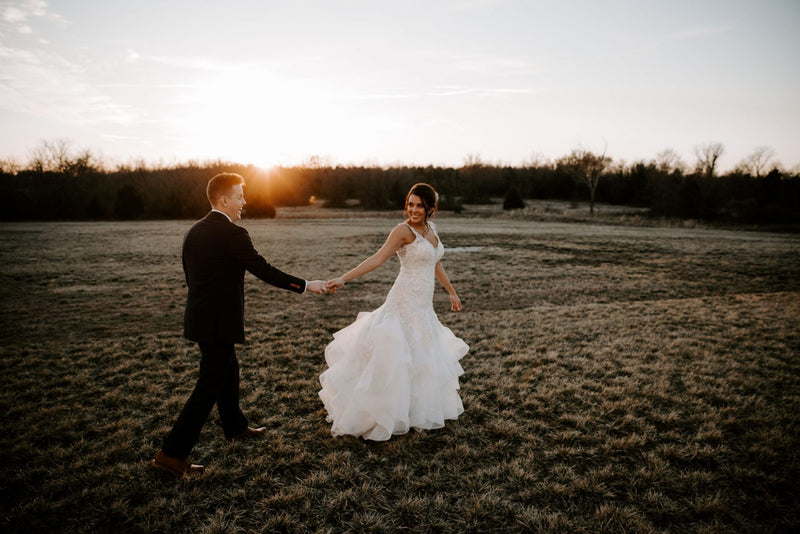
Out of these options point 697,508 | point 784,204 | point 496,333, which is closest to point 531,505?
point 697,508

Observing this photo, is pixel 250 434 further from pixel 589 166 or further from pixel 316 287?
pixel 589 166

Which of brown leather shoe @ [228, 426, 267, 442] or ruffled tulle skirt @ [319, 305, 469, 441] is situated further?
brown leather shoe @ [228, 426, 267, 442]

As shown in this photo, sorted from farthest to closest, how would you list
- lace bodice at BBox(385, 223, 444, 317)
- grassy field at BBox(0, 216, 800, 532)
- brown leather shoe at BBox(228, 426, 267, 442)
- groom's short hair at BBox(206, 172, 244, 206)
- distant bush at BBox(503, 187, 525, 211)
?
distant bush at BBox(503, 187, 525, 211) < lace bodice at BBox(385, 223, 444, 317) < brown leather shoe at BBox(228, 426, 267, 442) < groom's short hair at BBox(206, 172, 244, 206) < grassy field at BBox(0, 216, 800, 532)

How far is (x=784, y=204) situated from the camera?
36.9 meters

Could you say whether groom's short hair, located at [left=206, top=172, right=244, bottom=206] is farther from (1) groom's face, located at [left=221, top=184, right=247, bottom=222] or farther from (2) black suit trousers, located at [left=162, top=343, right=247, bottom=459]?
(2) black suit trousers, located at [left=162, top=343, right=247, bottom=459]

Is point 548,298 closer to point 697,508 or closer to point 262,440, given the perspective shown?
point 697,508

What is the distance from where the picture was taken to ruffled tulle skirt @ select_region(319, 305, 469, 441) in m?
3.69

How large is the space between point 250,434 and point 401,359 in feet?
5.49

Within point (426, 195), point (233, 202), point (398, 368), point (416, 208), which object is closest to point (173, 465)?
point (398, 368)

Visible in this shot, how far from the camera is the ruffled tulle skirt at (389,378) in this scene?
369 centimetres

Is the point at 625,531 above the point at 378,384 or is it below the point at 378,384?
below

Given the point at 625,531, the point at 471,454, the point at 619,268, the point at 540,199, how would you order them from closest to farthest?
1. the point at 625,531
2. the point at 471,454
3. the point at 619,268
4. the point at 540,199

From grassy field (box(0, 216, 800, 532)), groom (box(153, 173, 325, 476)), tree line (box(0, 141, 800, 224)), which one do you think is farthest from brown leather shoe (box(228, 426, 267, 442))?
tree line (box(0, 141, 800, 224))

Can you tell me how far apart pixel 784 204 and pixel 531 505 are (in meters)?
48.9
